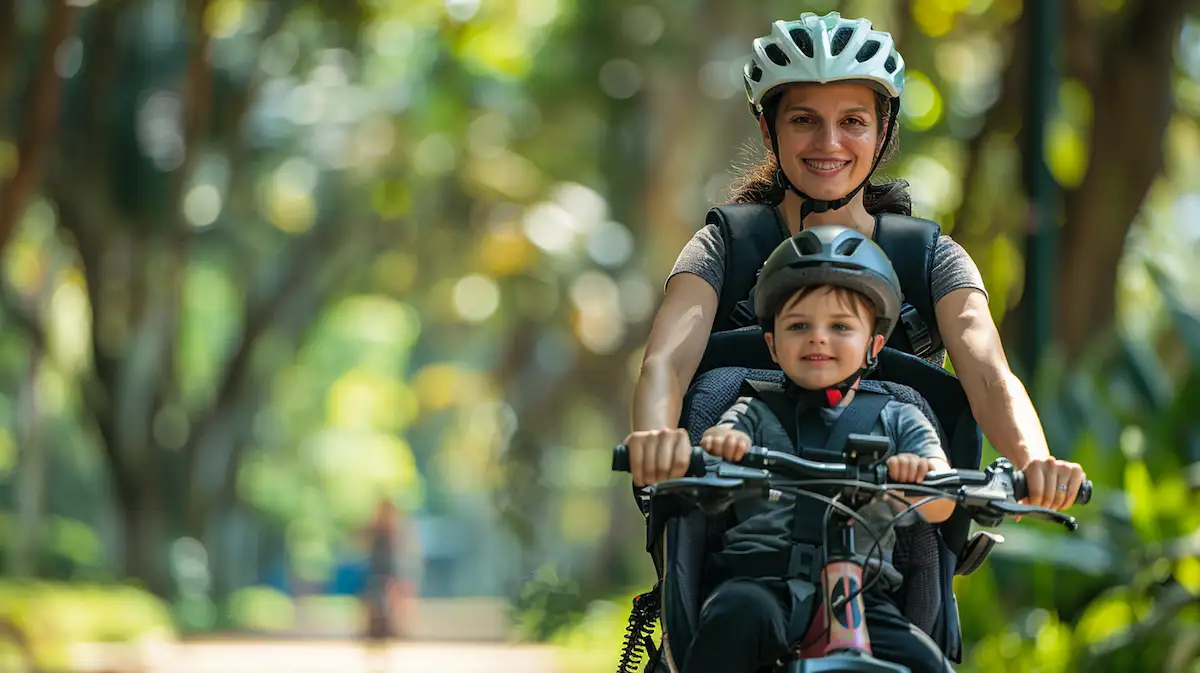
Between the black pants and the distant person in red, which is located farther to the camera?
the distant person in red

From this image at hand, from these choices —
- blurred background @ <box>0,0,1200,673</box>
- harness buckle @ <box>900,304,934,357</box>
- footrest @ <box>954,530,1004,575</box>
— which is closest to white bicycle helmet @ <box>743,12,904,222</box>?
harness buckle @ <box>900,304,934,357</box>

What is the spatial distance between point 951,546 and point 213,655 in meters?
19.8

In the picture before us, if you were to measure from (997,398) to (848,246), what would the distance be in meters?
0.55

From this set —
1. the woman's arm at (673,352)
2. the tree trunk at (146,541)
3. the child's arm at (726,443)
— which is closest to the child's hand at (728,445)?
the child's arm at (726,443)

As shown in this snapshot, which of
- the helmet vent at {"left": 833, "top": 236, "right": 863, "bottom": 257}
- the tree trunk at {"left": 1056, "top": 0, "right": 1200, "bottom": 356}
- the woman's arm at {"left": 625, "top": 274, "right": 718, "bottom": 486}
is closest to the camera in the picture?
the helmet vent at {"left": 833, "top": 236, "right": 863, "bottom": 257}

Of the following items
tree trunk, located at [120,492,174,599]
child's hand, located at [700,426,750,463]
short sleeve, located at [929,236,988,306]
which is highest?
tree trunk, located at [120,492,174,599]

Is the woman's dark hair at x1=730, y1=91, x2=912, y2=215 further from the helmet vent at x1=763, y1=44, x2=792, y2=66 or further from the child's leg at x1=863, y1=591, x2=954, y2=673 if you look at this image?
the child's leg at x1=863, y1=591, x2=954, y2=673

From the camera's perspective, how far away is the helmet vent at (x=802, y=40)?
4700mm

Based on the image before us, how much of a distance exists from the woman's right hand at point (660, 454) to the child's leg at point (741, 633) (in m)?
0.32

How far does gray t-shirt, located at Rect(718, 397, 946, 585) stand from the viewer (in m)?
4.19

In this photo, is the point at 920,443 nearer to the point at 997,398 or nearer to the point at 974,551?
the point at 997,398

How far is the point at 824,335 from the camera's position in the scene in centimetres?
419

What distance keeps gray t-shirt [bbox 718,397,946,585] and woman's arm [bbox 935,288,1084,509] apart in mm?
163

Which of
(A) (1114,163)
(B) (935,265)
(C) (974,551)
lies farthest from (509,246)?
(C) (974,551)
